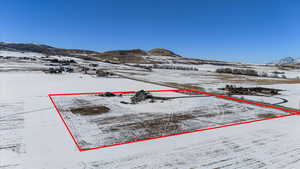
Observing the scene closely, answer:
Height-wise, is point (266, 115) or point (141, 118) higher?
point (266, 115)

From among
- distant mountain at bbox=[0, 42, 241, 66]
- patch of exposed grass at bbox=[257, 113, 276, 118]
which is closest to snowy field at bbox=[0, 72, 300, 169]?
patch of exposed grass at bbox=[257, 113, 276, 118]

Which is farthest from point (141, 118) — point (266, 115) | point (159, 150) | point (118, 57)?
point (118, 57)

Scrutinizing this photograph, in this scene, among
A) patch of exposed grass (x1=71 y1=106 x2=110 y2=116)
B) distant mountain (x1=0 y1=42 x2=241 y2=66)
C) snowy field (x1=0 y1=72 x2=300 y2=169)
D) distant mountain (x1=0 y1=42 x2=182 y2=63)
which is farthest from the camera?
distant mountain (x1=0 y1=42 x2=182 y2=63)

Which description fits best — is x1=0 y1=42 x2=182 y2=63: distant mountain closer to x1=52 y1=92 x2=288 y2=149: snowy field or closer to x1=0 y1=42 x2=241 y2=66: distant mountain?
x1=0 y1=42 x2=241 y2=66: distant mountain

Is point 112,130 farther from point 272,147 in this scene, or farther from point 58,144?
point 272,147

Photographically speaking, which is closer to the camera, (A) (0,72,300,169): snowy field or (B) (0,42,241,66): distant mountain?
(A) (0,72,300,169): snowy field

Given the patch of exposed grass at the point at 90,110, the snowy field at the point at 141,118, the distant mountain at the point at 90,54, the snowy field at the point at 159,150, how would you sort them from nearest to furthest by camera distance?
the snowy field at the point at 159,150, the snowy field at the point at 141,118, the patch of exposed grass at the point at 90,110, the distant mountain at the point at 90,54

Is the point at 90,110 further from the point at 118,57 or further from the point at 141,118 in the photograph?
the point at 118,57

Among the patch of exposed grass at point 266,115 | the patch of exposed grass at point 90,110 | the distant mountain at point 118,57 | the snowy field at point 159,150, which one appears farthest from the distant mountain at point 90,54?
the patch of exposed grass at point 266,115

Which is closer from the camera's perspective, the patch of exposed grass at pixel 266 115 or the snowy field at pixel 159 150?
the snowy field at pixel 159 150

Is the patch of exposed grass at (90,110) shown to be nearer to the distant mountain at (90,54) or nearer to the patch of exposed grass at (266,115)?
the patch of exposed grass at (266,115)

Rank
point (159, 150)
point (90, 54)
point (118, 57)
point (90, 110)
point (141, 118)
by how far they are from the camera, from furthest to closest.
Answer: point (90, 54) → point (118, 57) → point (90, 110) → point (141, 118) → point (159, 150)

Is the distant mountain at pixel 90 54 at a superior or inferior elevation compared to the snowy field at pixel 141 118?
superior

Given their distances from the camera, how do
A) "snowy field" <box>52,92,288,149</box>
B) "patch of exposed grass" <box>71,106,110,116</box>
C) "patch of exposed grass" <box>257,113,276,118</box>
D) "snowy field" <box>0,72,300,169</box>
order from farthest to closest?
"patch of exposed grass" <box>257,113,276,118</box>, "patch of exposed grass" <box>71,106,110,116</box>, "snowy field" <box>52,92,288,149</box>, "snowy field" <box>0,72,300,169</box>
